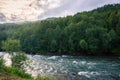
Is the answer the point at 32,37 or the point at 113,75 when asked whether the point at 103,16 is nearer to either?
the point at 32,37

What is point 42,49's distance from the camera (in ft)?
382

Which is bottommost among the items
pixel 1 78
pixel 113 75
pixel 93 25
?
pixel 113 75

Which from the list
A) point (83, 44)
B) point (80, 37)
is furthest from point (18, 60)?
point (80, 37)

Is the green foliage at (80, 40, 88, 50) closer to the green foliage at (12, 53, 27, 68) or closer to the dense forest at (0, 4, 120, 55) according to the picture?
the dense forest at (0, 4, 120, 55)

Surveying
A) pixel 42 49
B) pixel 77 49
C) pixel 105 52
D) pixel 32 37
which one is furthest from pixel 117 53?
pixel 32 37

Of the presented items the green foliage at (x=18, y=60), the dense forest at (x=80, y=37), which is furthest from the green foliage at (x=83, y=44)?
the green foliage at (x=18, y=60)

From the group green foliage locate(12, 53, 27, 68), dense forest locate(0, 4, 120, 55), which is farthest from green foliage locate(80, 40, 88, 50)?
green foliage locate(12, 53, 27, 68)

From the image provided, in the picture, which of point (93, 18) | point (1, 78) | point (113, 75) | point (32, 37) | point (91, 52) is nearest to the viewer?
point (1, 78)

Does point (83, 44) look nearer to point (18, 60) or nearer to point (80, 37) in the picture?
point (80, 37)

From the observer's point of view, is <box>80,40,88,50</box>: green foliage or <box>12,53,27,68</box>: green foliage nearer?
<box>12,53,27,68</box>: green foliage

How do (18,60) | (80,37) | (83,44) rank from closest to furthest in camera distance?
(18,60)
(83,44)
(80,37)

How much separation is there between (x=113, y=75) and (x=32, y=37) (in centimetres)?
8491

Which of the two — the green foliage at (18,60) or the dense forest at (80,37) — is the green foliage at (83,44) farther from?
the green foliage at (18,60)

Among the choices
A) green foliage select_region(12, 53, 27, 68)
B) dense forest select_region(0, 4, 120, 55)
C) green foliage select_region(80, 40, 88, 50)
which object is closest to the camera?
green foliage select_region(12, 53, 27, 68)
